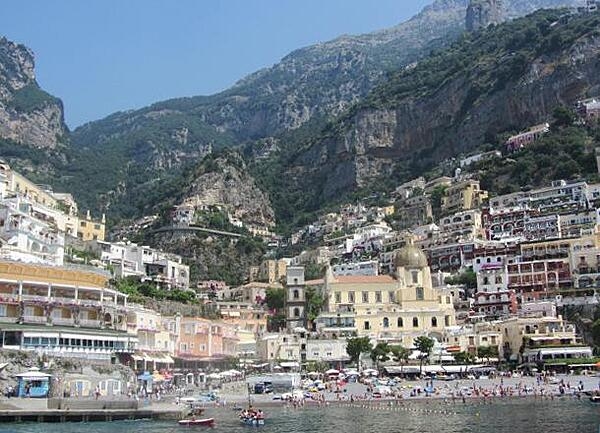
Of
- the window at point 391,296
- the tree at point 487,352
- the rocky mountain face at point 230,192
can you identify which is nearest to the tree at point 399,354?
the tree at point 487,352

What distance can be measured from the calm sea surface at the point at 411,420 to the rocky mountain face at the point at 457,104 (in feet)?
320

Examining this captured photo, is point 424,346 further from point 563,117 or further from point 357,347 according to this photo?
point 563,117

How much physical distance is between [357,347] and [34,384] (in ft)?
108

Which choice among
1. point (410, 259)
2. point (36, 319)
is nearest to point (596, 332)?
point (410, 259)

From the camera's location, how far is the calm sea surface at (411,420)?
138 feet

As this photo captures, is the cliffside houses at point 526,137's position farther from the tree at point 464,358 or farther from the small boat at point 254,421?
the small boat at point 254,421

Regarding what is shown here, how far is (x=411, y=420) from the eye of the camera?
4791 centimetres

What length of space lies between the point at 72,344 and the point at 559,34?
12489cm

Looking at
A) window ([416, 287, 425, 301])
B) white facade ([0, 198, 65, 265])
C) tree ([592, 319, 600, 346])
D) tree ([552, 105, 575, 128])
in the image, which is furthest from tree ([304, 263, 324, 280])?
tree ([552, 105, 575, 128])

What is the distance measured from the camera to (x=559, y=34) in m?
151

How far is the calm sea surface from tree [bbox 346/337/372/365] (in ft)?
53.1

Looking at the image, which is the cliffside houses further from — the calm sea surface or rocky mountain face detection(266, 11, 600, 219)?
the calm sea surface

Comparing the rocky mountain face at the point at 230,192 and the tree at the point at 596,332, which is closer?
the tree at the point at 596,332

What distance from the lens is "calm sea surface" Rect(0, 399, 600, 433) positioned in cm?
4219
